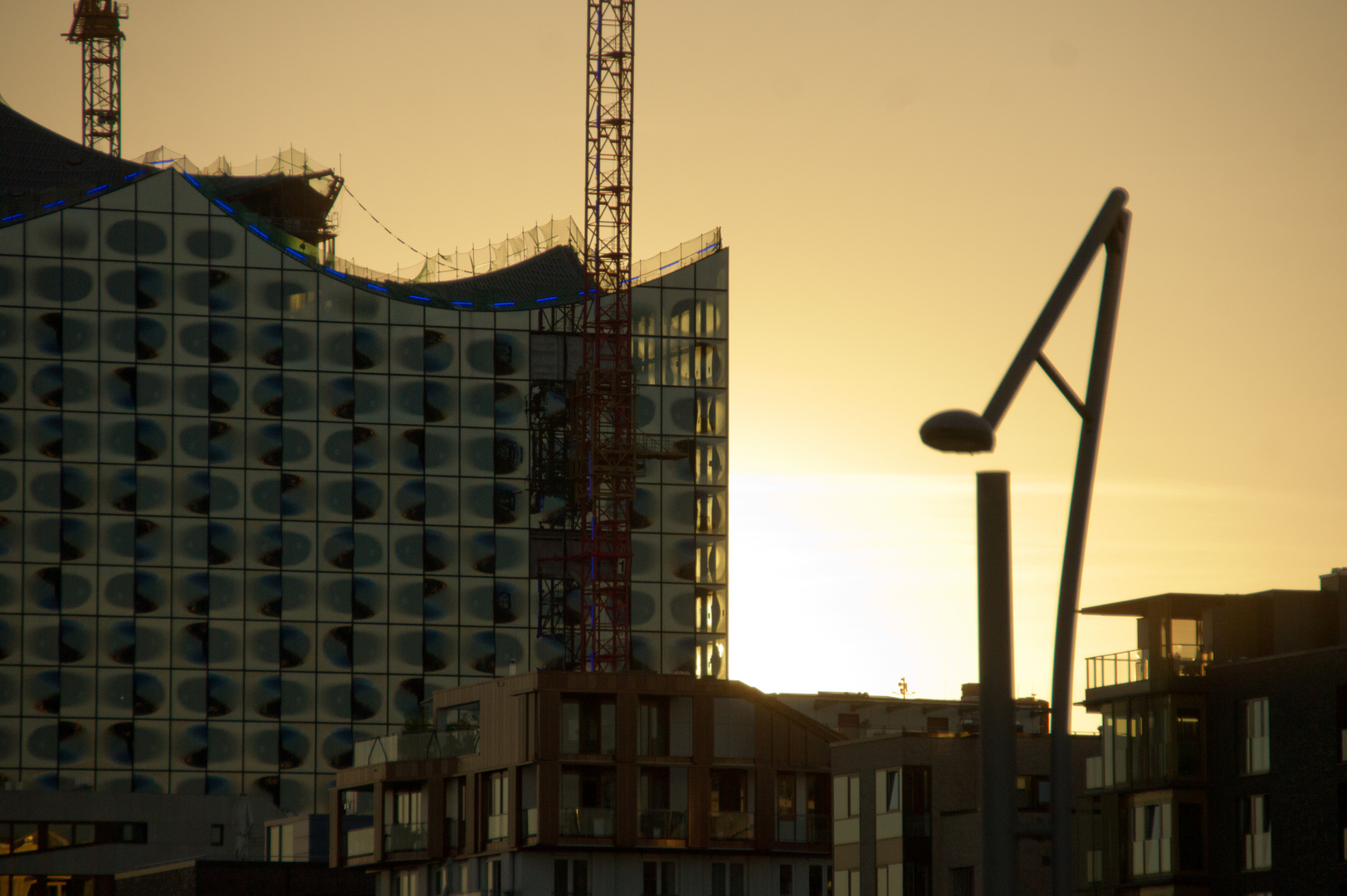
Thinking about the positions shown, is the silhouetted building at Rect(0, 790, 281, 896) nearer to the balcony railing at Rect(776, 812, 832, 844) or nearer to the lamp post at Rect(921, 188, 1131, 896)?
the balcony railing at Rect(776, 812, 832, 844)

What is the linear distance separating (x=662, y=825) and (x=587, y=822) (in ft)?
10.5

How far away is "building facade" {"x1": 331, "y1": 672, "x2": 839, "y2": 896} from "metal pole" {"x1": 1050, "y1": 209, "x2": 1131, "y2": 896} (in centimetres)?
7499

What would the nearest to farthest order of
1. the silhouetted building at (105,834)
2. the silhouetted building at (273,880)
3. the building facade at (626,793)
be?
1. the building facade at (626,793)
2. the silhouetted building at (273,880)
3. the silhouetted building at (105,834)

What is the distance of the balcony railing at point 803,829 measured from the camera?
303 ft

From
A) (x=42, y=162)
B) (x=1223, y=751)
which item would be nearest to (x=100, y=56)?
(x=42, y=162)

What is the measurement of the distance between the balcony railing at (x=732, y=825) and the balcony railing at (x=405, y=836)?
13.1 meters

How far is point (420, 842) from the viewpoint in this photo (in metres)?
95.5

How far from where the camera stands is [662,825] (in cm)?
9006

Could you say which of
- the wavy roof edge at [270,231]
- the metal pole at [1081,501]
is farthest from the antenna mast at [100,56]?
the metal pole at [1081,501]

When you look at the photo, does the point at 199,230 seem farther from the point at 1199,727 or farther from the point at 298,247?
the point at 1199,727

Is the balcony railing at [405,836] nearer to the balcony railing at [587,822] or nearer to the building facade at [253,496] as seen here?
the balcony railing at [587,822]

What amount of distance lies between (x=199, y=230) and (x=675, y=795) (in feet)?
254

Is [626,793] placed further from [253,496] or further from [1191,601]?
[253,496]

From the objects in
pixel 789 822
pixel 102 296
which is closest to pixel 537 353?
pixel 102 296
